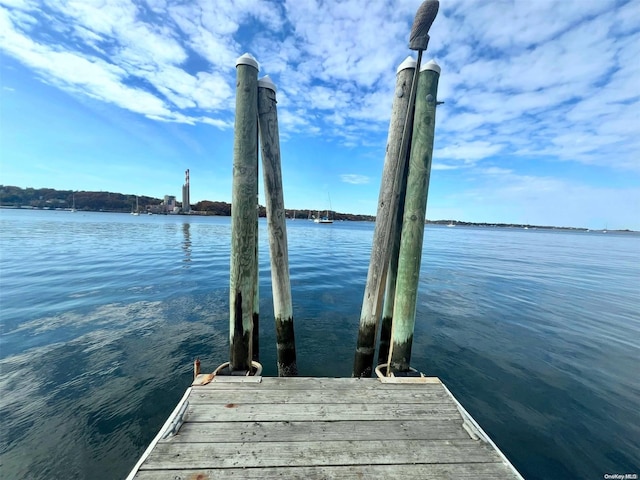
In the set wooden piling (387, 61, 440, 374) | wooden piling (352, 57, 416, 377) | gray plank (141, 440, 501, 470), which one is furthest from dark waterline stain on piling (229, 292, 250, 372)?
wooden piling (387, 61, 440, 374)

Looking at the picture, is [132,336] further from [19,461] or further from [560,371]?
[560,371]

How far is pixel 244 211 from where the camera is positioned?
12.5 feet

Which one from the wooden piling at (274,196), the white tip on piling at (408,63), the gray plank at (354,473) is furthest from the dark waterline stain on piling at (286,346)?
the white tip on piling at (408,63)

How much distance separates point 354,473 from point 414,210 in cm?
323

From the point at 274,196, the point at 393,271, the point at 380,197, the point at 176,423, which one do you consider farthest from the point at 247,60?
the point at 176,423

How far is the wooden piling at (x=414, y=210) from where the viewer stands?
3.80 metres

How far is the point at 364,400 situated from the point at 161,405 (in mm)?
3993

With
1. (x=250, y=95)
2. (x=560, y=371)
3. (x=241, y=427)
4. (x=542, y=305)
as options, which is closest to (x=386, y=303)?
(x=241, y=427)

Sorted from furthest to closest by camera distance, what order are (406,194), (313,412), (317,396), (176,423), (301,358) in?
(301,358) → (406,194) → (317,396) → (313,412) → (176,423)

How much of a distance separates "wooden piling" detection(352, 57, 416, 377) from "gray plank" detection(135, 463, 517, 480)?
2090 millimetres

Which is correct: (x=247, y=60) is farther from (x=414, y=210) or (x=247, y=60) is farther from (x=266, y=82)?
(x=414, y=210)

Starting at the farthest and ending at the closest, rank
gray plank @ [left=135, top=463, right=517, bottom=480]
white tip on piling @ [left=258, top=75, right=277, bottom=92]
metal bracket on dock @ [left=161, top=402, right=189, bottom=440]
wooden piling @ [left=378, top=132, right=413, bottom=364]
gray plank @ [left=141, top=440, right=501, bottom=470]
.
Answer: wooden piling @ [left=378, top=132, right=413, bottom=364], white tip on piling @ [left=258, top=75, right=277, bottom=92], metal bracket on dock @ [left=161, top=402, right=189, bottom=440], gray plank @ [left=141, top=440, right=501, bottom=470], gray plank @ [left=135, top=463, right=517, bottom=480]

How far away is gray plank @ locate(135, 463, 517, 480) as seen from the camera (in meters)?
2.22

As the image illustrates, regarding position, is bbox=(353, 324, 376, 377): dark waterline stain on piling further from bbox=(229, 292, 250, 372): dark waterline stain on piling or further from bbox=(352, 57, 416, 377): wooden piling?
bbox=(229, 292, 250, 372): dark waterline stain on piling
